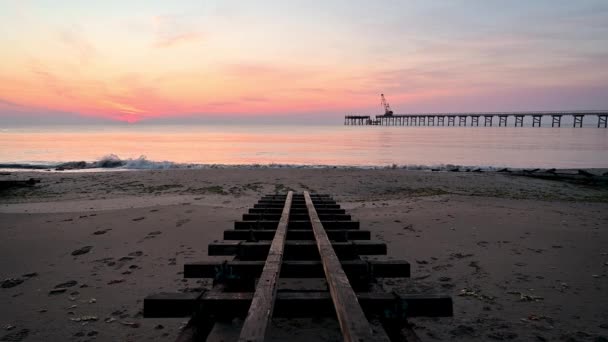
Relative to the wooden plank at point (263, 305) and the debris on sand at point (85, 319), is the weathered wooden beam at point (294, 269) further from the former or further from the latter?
the debris on sand at point (85, 319)

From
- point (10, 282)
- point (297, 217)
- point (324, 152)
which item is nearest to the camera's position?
point (10, 282)

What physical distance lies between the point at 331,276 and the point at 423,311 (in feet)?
2.25

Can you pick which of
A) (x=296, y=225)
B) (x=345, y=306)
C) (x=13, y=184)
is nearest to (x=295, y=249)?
(x=296, y=225)

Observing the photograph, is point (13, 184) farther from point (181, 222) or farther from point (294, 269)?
point (294, 269)

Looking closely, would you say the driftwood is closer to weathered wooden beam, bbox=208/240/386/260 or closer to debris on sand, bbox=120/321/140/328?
debris on sand, bbox=120/321/140/328

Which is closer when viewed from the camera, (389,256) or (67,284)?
(67,284)

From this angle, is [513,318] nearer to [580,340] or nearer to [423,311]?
[580,340]

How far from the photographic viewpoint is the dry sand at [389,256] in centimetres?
372

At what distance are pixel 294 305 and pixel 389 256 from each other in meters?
3.64

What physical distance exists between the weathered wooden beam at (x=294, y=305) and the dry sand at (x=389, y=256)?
3.22 feet

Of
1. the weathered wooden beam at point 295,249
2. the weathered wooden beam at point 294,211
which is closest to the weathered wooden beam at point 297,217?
the weathered wooden beam at point 294,211

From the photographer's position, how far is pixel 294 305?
104 inches

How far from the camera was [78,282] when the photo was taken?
4906mm

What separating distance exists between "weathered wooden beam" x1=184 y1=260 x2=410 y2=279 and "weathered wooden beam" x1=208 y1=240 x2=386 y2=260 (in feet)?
1.78
